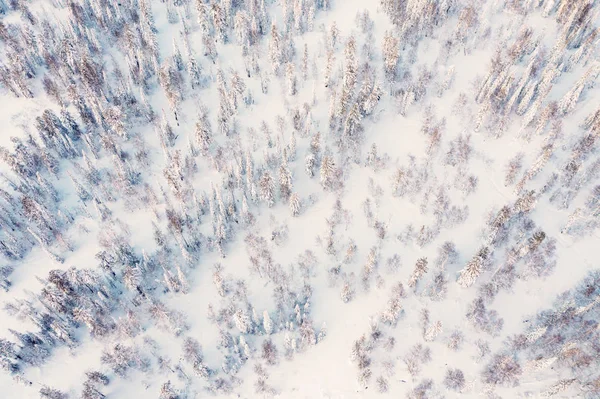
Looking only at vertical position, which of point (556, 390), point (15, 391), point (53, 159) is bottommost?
point (15, 391)

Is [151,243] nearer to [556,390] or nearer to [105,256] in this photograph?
[105,256]

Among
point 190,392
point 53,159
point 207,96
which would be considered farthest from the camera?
point 207,96

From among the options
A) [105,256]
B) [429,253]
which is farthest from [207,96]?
[429,253]

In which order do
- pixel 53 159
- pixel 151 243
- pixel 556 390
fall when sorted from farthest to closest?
pixel 53 159 < pixel 151 243 < pixel 556 390

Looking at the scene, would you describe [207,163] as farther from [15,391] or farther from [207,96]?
[15,391]

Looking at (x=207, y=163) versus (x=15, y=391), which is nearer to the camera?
(x=15, y=391)

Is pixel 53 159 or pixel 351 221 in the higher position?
pixel 351 221

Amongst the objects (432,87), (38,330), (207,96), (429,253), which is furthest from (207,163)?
(432,87)
